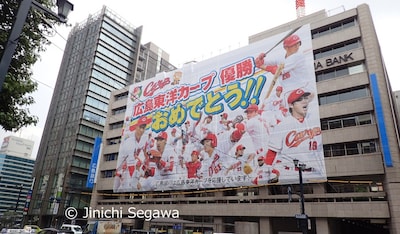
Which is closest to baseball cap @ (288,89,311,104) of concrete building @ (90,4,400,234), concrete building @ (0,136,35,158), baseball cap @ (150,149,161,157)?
concrete building @ (90,4,400,234)

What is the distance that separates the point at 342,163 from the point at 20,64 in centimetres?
2688

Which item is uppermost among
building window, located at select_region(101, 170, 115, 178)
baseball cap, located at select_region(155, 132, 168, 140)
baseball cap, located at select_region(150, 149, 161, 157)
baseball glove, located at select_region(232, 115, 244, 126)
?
baseball glove, located at select_region(232, 115, 244, 126)

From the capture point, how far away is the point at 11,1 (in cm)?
965

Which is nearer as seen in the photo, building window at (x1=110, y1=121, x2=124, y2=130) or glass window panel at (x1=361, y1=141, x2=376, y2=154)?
glass window panel at (x1=361, y1=141, x2=376, y2=154)

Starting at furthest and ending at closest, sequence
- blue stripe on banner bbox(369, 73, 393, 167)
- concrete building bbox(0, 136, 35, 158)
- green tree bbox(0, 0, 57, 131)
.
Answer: concrete building bbox(0, 136, 35, 158), blue stripe on banner bbox(369, 73, 393, 167), green tree bbox(0, 0, 57, 131)

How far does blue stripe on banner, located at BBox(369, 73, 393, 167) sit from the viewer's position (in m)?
24.4

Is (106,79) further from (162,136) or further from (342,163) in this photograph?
(342,163)

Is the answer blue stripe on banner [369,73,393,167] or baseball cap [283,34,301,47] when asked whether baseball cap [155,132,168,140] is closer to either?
baseball cap [283,34,301,47]

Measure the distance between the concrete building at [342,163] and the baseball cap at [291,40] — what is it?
6.39ft

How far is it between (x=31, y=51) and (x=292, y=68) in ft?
89.3

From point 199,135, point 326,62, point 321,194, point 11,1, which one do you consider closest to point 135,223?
point 199,135

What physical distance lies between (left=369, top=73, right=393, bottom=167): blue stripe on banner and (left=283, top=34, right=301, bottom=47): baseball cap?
936cm

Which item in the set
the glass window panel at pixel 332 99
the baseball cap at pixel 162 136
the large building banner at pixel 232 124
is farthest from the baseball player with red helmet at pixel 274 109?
the baseball cap at pixel 162 136

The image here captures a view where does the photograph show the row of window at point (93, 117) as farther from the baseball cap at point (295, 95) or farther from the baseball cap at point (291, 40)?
the baseball cap at point (295, 95)
